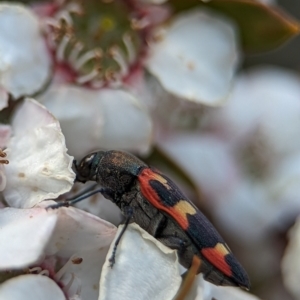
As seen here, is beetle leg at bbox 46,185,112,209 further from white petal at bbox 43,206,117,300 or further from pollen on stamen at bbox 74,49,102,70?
pollen on stamen at bbox 74,49,102,70

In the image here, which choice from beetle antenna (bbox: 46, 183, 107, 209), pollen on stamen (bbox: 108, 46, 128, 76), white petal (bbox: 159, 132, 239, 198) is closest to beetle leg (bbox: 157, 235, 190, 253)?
beetle antenna (bbox: 46, 183, 107, 209)

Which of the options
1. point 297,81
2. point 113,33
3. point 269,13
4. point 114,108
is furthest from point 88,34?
Answer: point 297,81

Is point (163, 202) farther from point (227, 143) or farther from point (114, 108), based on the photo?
point (227, 143)

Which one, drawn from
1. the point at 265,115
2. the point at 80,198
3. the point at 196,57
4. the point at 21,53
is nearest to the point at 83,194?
the point at 80,198

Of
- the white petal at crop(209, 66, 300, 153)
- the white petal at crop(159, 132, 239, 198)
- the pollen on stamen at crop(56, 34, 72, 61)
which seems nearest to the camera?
the pollen on stamen at crop(56, 34, 72, 61)

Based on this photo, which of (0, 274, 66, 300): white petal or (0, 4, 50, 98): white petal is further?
(0, 4, 50, 98): white petal

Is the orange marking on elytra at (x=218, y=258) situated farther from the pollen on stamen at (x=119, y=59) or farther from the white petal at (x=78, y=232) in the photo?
the pollen on stamen at (x=119, y=59)
